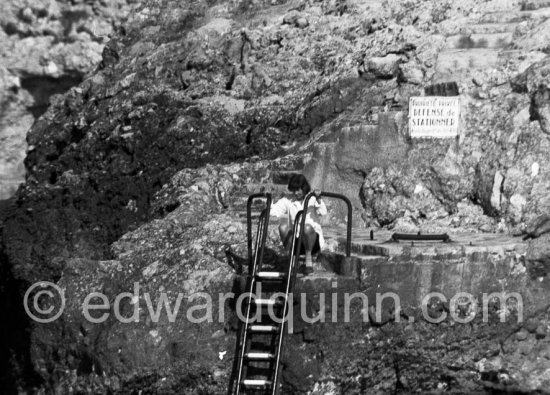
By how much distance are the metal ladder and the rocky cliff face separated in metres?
0.30

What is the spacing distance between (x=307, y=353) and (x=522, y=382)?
212 centimetres

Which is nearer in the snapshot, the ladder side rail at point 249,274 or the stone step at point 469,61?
the ladder side rail at point 249,274

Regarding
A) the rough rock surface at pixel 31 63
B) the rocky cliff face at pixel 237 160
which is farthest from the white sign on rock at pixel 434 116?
the rough rock surface at pixel 31 63

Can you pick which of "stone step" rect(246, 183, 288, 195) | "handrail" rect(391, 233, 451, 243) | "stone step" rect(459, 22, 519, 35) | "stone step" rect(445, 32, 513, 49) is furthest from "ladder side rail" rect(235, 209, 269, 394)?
"stone step" rect(459, 22, 519, 35)

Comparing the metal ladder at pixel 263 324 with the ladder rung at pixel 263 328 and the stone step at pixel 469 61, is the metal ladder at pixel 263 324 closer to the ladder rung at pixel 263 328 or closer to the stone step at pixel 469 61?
the ladder rung at pixel 263 328

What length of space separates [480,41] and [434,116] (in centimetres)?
160

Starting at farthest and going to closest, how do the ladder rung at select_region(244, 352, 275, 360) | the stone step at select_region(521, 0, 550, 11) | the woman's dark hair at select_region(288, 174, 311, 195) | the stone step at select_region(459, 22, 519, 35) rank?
the stone step at select_region(521, 0, 550, 11) → the stone step at select_region(459, 22, 519, 35) → the woman's dark hair at select_region(288, 174, 311, 195) → the ladder rung at select_region(244, 352, 275, 360)

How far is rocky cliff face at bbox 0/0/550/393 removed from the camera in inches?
654

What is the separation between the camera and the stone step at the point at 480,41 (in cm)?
1878

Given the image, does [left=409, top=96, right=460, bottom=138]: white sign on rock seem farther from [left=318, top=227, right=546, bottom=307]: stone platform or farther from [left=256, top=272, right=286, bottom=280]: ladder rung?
[left=256, top=272, right=286, bottom=280]: ladder rung

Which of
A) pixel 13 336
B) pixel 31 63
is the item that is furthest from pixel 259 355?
pixel 31 63

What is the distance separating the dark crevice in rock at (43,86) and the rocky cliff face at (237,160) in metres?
6.27

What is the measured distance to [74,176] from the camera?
23594mm

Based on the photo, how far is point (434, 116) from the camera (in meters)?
17.8
